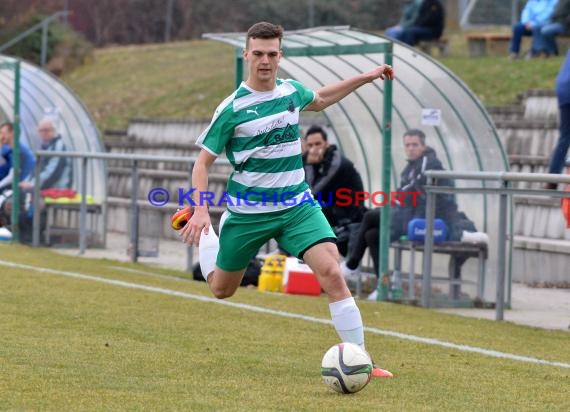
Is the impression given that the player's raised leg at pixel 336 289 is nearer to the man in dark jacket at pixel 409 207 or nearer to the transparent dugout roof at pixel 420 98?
the man in dark jacket at pixel 409 207

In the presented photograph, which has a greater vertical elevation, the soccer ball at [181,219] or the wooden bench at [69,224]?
the soccer ball at [181,219]

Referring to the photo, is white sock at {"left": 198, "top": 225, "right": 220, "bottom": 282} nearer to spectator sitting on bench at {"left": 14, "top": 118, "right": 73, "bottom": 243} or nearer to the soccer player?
the soccer player

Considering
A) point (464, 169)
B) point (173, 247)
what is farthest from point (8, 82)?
point (464, 169)

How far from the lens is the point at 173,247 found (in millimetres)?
18797

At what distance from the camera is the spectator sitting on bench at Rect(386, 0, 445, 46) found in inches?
1017

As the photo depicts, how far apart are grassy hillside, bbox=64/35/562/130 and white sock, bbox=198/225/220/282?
13878 mm

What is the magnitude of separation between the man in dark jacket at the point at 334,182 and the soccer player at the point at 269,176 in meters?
6.52

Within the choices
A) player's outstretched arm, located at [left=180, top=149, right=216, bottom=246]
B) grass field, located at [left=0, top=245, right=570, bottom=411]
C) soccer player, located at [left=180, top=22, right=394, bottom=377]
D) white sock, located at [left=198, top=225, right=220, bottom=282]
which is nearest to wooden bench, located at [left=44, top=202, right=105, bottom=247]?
grass field, located at [left=0, top=245, right=570, bottom=411]

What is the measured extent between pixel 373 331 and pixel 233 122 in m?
3.27

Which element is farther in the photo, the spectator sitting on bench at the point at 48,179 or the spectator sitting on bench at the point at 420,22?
the spectator sitting on bench at the point at 420,22

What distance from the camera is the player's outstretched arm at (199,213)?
820cm

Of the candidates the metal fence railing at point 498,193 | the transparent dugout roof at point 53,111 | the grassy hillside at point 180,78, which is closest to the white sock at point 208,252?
the metal fence railing at point 498,193

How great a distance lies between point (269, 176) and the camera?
8.62m

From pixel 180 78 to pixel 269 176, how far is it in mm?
27125
